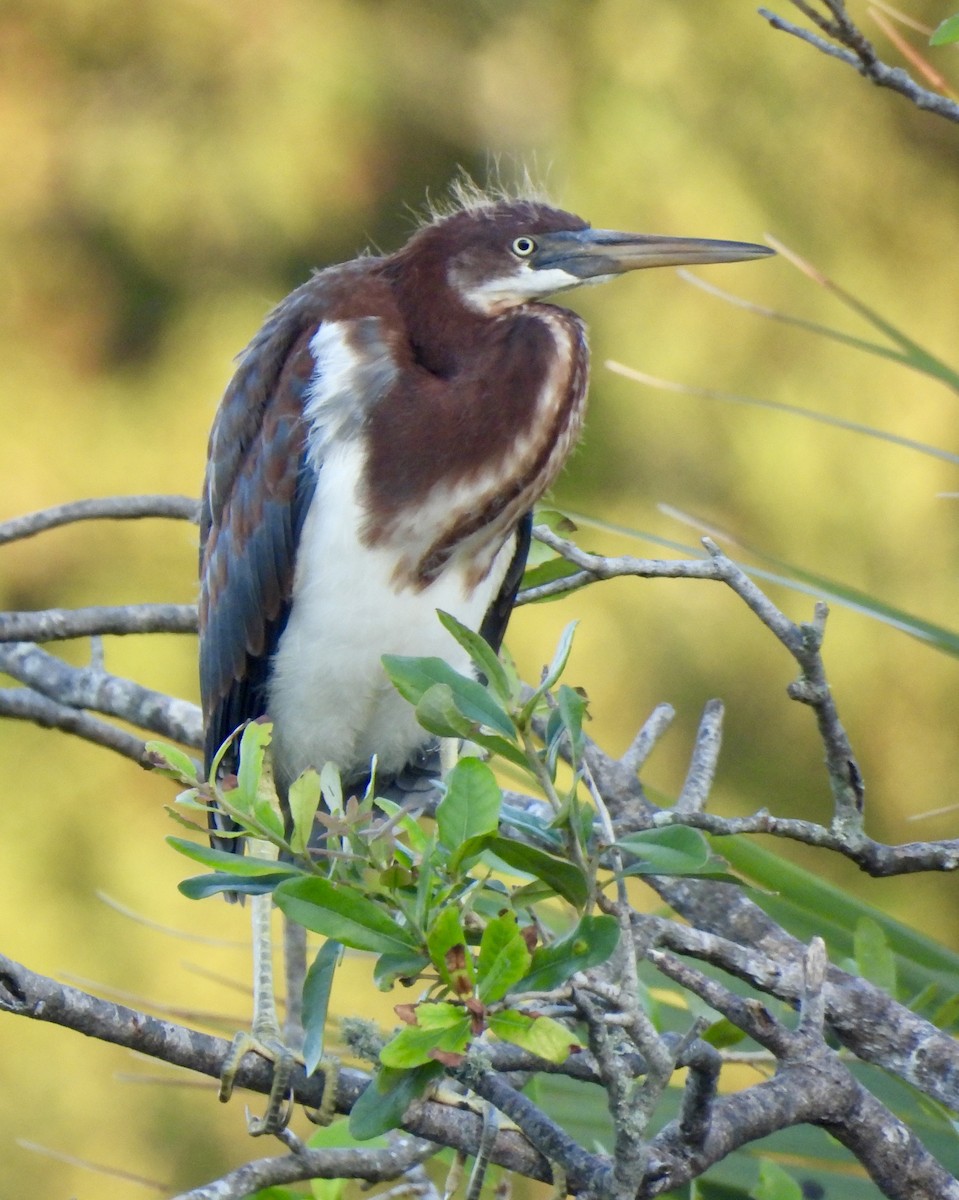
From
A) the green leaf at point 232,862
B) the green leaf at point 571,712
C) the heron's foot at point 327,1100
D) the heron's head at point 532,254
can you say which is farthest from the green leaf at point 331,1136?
the heron's head at point 532,254

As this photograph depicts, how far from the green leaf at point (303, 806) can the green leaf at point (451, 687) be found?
3.4 inches

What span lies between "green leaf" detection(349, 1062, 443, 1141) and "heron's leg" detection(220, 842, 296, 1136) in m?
0.15

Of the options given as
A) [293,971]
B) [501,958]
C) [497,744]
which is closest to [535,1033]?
[501,958]

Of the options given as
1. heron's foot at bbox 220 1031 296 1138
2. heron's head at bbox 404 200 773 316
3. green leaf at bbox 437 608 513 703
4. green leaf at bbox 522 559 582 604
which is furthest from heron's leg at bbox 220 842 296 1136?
heron's head at bbox 404 200 773 316

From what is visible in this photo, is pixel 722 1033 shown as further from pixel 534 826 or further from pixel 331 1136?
pixel 534 826

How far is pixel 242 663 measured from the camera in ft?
6.92

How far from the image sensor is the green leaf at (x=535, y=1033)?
0.98 m

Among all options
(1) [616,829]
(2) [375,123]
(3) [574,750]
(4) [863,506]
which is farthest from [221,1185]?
(2) [375,123]

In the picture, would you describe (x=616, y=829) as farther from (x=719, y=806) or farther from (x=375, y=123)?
(x=375, y=123)

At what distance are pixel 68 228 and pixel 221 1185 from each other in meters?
4.01

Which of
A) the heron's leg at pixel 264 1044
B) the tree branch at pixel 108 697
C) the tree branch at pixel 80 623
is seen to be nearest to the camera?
the heron's leg at pixel 264 1044

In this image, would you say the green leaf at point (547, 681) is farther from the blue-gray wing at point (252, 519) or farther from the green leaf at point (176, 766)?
the blue-gray wing at point (252, 519)

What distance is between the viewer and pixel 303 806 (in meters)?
1.09

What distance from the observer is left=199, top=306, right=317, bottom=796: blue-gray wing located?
1.99m
